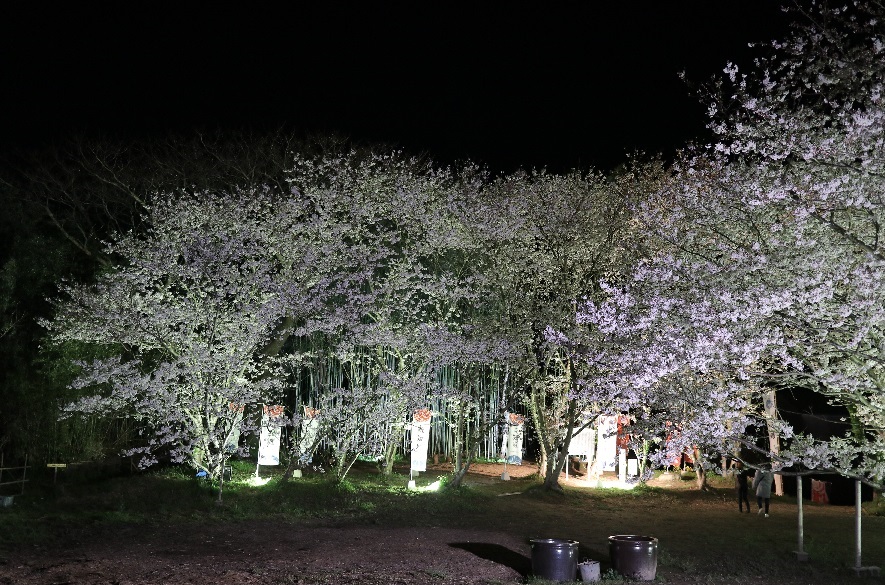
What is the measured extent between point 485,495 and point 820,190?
11.0 meters

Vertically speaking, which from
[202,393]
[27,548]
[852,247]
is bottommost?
[27,548]

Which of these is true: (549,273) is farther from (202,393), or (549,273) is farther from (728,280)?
(728,280)

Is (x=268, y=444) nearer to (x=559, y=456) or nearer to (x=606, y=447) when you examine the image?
(x=559, y=456)

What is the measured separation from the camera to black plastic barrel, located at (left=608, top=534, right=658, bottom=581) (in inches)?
353

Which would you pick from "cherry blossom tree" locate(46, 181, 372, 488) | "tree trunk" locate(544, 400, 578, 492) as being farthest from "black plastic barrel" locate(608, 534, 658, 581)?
"tree trunk" locate(544, 400, 578, 492)

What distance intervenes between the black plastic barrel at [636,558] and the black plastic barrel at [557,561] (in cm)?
55

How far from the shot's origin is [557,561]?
883cm

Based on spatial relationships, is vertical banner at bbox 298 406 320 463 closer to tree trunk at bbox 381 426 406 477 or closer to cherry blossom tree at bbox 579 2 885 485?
tree trunk at bbox 381 426 406 477

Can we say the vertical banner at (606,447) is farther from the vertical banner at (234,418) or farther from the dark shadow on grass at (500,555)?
the dark shadow on grass at (500,555)

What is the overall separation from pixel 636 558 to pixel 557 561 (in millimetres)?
927

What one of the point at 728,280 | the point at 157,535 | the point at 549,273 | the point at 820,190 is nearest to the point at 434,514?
the point at 157,535

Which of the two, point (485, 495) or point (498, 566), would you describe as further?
point (485, 495)

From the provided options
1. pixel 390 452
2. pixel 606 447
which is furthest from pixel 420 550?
pixel 606 447

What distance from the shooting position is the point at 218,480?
1530 centimetres
